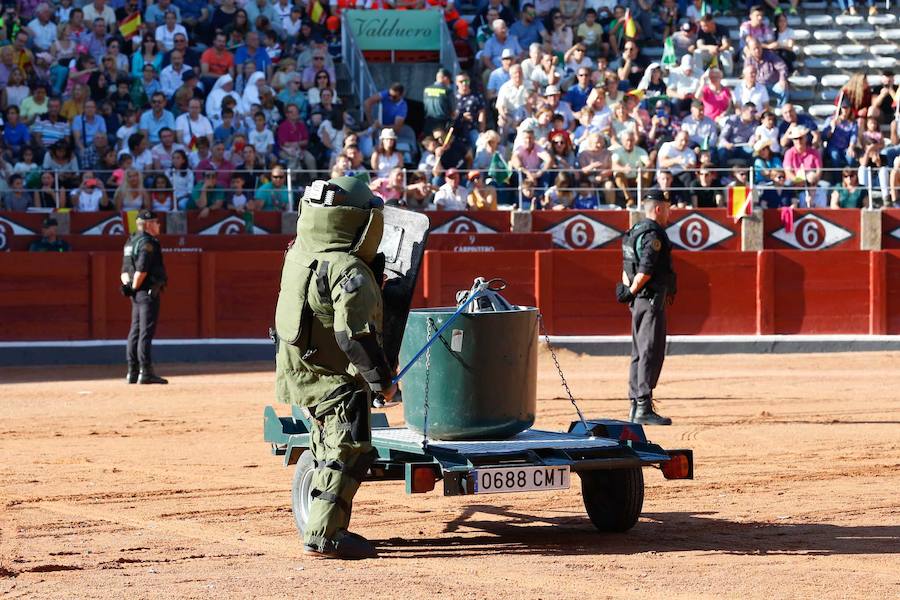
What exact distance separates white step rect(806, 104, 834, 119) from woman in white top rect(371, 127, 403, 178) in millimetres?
6955

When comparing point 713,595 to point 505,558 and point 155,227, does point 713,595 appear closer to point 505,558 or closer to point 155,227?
point 505,558

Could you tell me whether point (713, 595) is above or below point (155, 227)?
below

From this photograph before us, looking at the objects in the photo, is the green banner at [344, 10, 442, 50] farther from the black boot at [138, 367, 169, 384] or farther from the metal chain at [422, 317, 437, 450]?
the metal chain at [422, 317, 437, 450]

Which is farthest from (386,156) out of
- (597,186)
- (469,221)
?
(597,186)

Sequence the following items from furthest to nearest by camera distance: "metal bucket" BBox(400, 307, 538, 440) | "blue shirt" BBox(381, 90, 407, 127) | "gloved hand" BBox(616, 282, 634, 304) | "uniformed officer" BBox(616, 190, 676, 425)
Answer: "blue shirt" BBox(381, 90, 407, 127) < "gloved hand" BBox(616, 282, 634, 304) < "uniformed officer" BBox(616, 190, 676, 425) < "metal bucket" BBox(400, 307, 538, 440)

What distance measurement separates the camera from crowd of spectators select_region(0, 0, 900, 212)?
20.1 meters

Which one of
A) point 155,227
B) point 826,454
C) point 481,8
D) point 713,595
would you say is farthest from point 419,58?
point 713,595

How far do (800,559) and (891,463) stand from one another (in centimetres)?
341

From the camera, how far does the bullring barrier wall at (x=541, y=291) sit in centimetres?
1919

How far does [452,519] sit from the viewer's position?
27.4 ft

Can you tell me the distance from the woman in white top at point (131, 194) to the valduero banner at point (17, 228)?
97 cm

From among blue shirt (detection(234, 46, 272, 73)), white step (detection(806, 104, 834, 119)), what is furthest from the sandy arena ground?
white step (detection(806, 104, 834, 119))

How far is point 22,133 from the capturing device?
20.3m

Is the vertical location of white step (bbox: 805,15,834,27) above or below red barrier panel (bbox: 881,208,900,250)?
above
